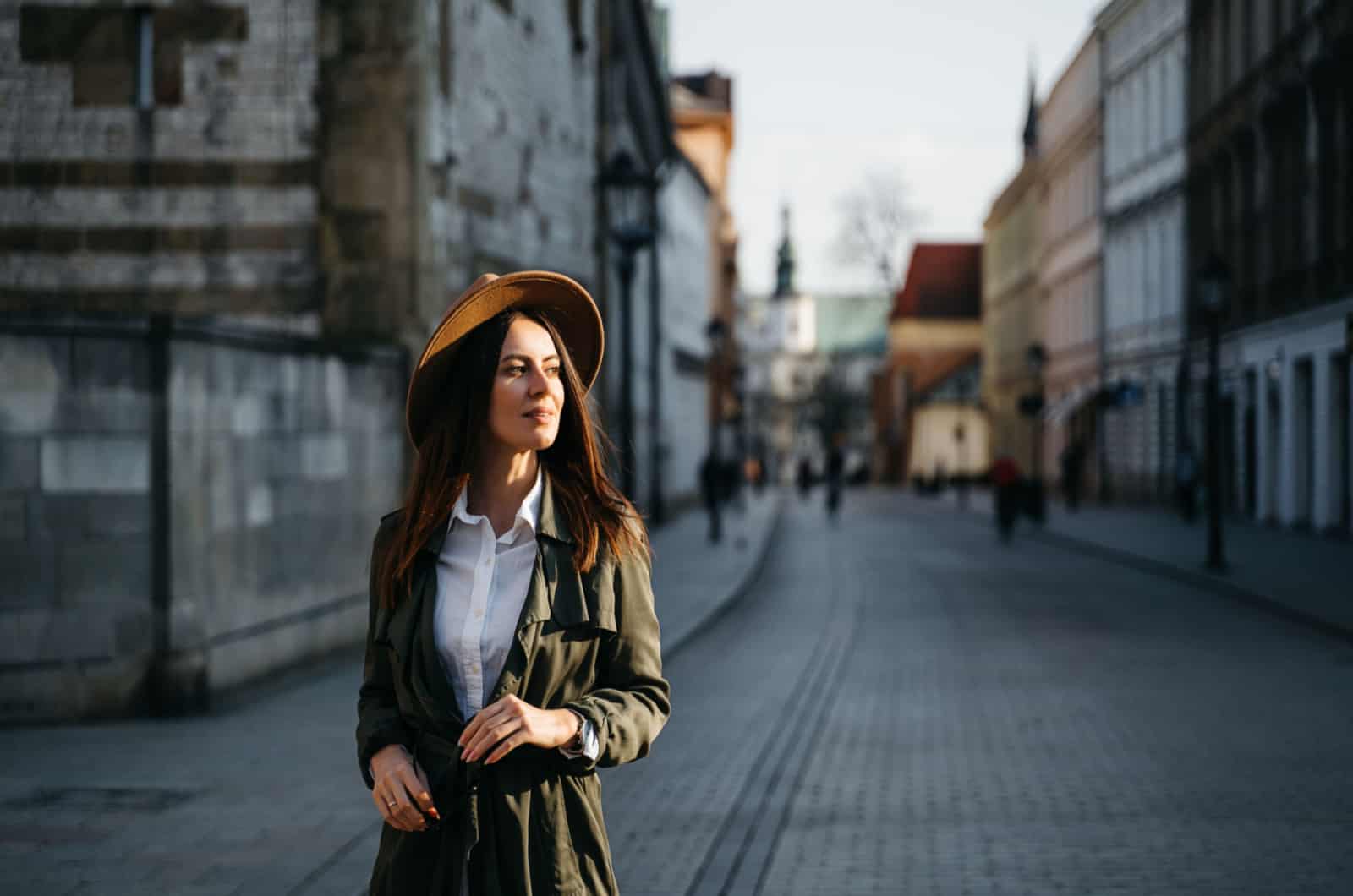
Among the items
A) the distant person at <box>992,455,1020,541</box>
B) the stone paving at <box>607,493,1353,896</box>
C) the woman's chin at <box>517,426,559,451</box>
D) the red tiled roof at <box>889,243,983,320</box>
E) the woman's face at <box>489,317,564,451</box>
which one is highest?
the red tiled roof at <box>889,243,983,320</box>

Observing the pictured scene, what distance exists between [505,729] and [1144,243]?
50.9 metres

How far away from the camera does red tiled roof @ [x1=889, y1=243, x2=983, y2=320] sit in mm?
110375

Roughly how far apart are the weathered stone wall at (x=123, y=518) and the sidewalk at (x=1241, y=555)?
9.28 metres

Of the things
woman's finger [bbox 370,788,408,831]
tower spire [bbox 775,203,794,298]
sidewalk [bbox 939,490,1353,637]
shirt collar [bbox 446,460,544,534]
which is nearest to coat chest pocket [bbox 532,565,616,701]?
shirt collar [bbox 446,460,544,534]

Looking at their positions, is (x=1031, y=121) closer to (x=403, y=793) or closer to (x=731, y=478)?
(x=731, y=478)

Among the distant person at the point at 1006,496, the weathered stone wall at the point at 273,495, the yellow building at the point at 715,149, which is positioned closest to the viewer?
the weathered stone wall at the point at 273,495

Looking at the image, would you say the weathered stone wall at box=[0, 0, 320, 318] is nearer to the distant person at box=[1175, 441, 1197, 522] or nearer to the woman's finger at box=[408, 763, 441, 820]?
the woman's finger at box=[408, 763, 441, 820]

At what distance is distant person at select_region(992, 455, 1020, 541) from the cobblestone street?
18.5 meters

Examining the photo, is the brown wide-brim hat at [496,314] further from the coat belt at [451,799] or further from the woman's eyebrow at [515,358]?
the coat belt at [451,799]

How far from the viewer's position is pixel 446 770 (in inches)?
139

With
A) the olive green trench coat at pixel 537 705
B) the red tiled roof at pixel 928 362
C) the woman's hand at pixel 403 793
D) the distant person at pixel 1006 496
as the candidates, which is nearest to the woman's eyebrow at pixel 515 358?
the olive green trench coat at pixel 537 705

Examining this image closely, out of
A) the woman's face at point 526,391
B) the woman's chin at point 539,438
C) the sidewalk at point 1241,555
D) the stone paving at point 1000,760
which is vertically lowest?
the stone paving at point 1000,760

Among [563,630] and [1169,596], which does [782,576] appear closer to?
[1169,596]

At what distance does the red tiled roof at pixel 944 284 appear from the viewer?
362 feet
